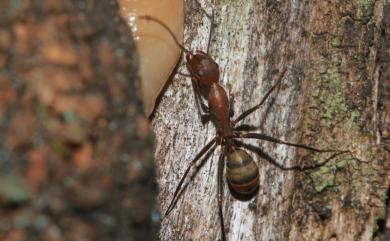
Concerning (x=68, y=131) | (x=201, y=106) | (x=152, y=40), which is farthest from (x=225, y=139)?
(x=68, y=131)

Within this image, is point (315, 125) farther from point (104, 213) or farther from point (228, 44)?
point (104, 213)

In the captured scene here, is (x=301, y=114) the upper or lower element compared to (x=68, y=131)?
A: upper

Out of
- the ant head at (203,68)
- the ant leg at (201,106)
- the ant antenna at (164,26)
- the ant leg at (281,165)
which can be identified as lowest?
the ant leg at (281,165)

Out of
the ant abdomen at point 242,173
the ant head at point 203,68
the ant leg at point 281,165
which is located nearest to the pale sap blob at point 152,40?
the ant head at point 203,68

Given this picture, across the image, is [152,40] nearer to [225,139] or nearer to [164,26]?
[164,26]

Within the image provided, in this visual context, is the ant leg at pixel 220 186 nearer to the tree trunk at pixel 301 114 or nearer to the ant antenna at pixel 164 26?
the tree trunk at pixel 301 114

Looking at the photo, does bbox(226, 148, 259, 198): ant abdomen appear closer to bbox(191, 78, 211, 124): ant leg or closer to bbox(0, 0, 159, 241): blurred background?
bbox(191, 78, 211, 124): ant leg
